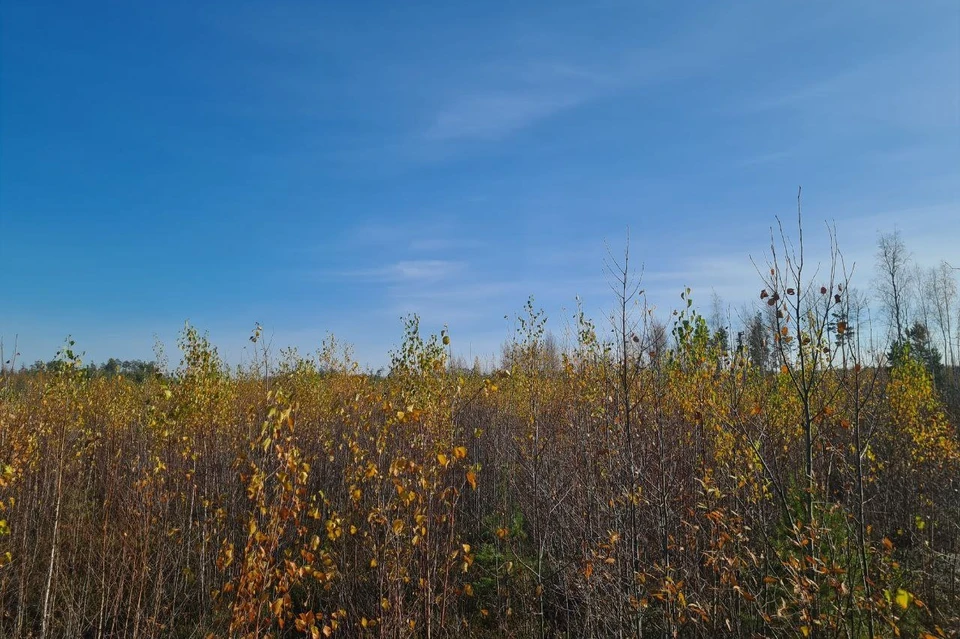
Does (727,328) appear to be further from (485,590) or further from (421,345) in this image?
(485,590)

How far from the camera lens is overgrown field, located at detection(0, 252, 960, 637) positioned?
138 inches

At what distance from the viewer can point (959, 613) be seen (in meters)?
4.51

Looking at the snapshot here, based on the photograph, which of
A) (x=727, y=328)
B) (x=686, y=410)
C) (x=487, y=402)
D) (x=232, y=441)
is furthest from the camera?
(x=487, y=402)

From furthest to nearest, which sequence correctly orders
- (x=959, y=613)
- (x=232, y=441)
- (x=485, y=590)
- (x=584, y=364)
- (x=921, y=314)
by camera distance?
(x=921, y=314) < (x=232, y=441) < (x=584, y=364) < (x=485, y=590) < (x=959, y=613)

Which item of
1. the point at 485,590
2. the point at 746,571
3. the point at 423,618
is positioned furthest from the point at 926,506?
the point at 423,618

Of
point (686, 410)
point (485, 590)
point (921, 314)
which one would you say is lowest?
point (485, 590)

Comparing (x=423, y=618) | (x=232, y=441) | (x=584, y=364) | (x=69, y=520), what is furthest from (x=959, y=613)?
(x=69, y=520)

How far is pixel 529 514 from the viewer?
6.91m

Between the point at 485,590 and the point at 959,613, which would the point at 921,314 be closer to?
the point at 959,613

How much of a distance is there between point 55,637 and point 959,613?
7.99m

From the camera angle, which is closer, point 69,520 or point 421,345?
point 421,345

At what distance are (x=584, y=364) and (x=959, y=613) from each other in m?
4.20

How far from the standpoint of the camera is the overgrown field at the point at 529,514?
3.49m

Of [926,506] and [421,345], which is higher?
[421,345]
